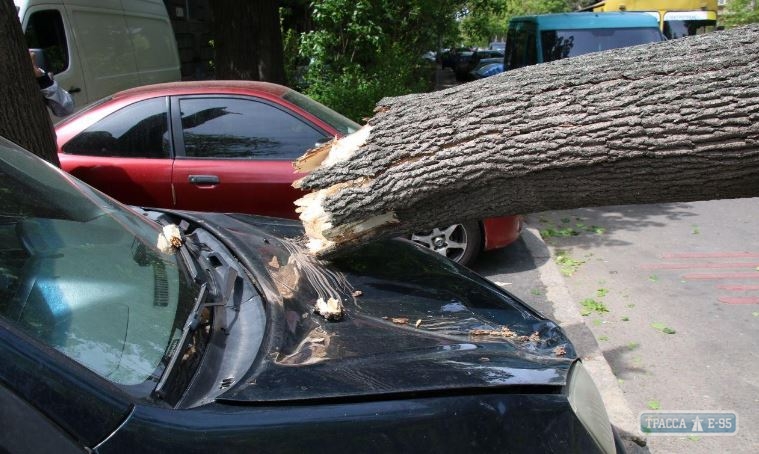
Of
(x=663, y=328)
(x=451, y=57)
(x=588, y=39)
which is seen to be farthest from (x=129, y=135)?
(x=451, y=57)

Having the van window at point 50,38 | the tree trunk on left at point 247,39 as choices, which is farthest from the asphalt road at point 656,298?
the van window at point 50,38

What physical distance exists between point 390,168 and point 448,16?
38.9 ft

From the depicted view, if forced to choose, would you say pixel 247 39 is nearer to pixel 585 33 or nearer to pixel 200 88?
pixel 200 88

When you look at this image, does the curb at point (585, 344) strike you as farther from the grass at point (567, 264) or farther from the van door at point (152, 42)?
the van door at point (152, 42)

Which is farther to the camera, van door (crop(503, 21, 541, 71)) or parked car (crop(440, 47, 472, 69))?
parked car (crop(440, 47, 472, 69))

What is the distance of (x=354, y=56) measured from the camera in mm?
10227

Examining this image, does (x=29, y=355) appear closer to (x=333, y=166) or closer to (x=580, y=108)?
(x=333, y=166)

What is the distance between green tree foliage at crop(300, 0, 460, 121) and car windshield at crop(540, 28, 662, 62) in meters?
2.18

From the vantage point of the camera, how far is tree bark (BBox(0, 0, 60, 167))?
12.4 feet

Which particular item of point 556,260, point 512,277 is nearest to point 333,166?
point 512,277

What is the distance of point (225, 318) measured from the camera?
205cm

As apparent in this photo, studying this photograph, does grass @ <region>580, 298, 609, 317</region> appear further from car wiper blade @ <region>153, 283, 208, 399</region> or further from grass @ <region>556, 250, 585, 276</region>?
car wiper blade @ <region>153, 283, 208, 399</region>

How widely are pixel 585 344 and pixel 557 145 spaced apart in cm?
220

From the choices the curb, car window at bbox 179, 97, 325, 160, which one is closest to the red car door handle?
car window at bbox 179, 97, 325, 160
